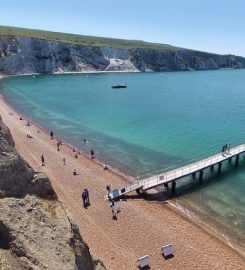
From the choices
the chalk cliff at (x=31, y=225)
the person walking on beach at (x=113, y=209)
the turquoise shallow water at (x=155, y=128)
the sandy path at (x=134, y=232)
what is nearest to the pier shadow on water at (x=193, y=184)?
the turquoise shallow water at (x=155, y=128)

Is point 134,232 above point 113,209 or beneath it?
beneath

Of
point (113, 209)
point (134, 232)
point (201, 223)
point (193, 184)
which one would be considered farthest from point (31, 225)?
point (193, 184)

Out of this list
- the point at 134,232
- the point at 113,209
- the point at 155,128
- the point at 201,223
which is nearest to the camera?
the point at 134,232

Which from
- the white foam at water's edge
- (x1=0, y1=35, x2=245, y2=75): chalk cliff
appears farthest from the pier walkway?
(x1=0, y1=35, x2=245, y2=75): chalk cliff

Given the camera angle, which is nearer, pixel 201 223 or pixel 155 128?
pixel 201 223

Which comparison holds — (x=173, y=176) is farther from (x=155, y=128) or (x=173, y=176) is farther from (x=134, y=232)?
(x=155, y=128)

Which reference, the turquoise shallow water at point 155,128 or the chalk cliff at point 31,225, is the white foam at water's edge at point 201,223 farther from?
the chalk cliff at point 31,225
